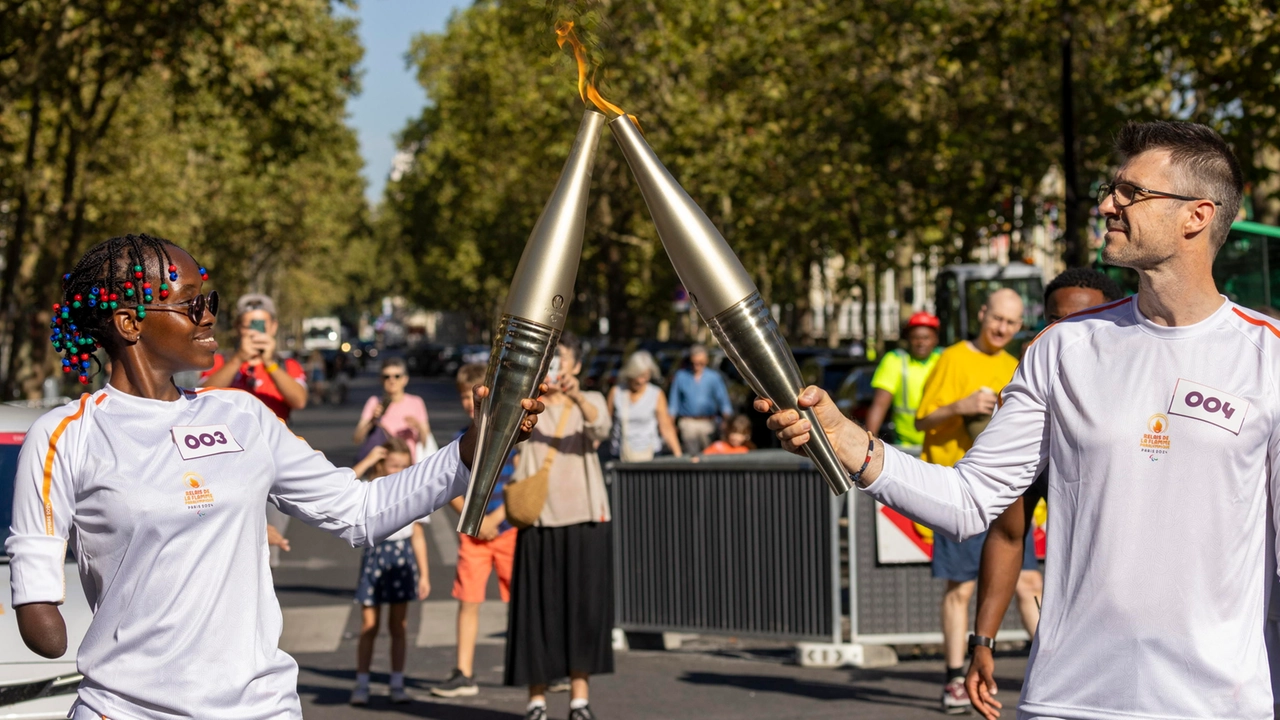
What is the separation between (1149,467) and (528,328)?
3.91ft

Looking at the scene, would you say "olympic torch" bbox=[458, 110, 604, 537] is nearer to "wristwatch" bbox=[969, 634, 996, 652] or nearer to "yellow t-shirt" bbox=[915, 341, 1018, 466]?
"wristwatch" bbox=[969, 634, 996, 652]

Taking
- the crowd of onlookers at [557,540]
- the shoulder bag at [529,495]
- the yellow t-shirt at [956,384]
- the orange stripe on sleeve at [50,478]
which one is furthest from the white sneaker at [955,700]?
the orange stripe on sleeve at [50,478]

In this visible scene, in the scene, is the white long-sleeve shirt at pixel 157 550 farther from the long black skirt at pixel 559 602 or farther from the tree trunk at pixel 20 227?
the tree trunk at pixel 20 227

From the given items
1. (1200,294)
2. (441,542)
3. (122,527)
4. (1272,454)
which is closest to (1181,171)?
(1200,294)

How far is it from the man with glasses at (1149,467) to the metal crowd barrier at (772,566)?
5.77 meters

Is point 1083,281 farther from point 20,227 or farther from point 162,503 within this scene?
point 20,227

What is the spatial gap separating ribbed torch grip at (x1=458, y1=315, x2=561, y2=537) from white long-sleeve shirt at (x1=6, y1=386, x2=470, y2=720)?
46 centimetres

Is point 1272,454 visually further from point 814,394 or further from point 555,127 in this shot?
point 555,127

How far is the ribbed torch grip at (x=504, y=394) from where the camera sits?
3.24 meters

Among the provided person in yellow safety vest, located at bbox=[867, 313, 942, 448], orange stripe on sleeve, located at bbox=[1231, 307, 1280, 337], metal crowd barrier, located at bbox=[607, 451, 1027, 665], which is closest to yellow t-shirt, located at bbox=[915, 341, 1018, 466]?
person in yellow safety vest, located at bbox=[867, 313, 942, 448]

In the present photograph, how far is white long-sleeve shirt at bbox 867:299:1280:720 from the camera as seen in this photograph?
9.64 ft

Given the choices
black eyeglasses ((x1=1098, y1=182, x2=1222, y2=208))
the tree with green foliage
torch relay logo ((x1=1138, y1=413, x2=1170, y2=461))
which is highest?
the tree with green foliage

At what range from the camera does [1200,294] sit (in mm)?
3074

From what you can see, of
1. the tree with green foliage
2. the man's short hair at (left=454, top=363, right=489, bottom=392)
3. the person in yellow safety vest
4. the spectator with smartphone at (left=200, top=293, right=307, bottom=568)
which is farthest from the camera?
the tree with green foliage
